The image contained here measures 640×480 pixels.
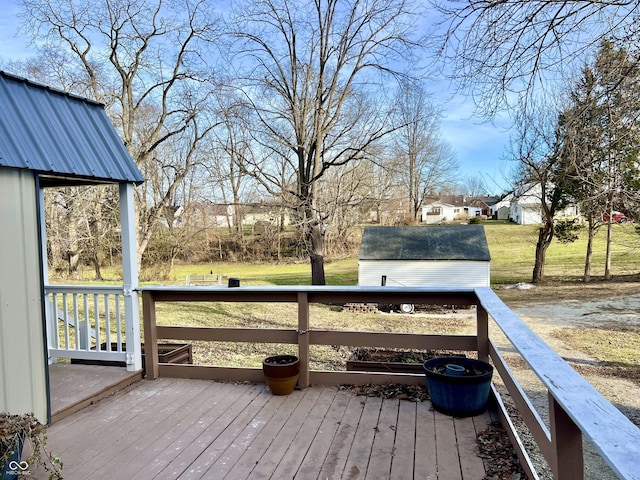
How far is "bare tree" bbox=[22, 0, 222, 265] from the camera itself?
13.8 meters

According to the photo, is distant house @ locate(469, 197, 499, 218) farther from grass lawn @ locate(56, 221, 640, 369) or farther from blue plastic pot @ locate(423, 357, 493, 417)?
blue plastic pot @ locate(423, 357, 493, 417)

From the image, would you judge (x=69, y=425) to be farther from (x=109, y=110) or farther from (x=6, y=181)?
(x=109, y=110)

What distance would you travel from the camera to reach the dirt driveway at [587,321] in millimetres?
5382

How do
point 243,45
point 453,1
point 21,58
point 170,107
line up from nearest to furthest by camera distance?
point 453,1 < point 243,45 < point 21,58 < point 170,107

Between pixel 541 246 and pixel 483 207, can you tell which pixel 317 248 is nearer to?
pixel 541 246

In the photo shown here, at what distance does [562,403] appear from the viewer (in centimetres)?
112

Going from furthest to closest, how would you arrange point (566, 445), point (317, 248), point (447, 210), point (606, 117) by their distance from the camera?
1. point (447, 210)
2. point (317, 248)
3. point (606, 117)
4. point (566, 445)

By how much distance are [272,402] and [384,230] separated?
39.0 feet

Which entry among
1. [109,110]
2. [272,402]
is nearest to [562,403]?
[272,402]

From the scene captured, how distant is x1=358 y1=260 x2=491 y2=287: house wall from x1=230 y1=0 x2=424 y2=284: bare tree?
61.9 inches

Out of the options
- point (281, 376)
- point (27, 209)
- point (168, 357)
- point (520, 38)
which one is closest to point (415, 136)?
point (520, 38)

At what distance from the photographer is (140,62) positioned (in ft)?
Result: 49.2

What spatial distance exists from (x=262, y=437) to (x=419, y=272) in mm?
11395

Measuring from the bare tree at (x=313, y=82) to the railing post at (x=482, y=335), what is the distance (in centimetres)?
910
